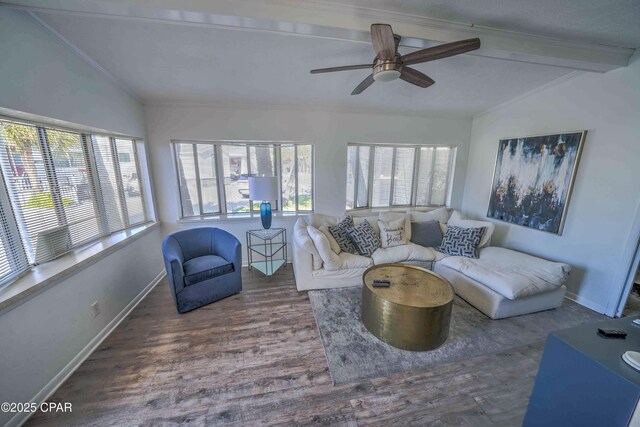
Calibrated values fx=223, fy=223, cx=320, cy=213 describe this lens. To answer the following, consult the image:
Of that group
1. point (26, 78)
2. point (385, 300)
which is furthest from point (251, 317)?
point (26, 78)

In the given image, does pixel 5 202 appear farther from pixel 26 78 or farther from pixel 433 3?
pixel 433 3

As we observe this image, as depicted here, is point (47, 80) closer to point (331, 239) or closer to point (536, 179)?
point (331, 239)

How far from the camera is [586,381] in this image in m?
0.85

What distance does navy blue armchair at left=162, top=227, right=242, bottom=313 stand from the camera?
2348mm

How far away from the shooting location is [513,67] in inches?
98.0

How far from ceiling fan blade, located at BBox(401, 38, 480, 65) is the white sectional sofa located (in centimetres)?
200

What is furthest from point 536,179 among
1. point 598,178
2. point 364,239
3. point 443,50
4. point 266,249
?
point 266,249

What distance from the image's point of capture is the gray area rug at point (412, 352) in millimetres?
1820

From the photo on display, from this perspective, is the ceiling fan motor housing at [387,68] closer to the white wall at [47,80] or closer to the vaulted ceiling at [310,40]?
the vaulted ceiling at [310,40]

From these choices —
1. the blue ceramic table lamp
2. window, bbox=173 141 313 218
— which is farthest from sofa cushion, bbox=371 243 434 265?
the blue ceramic table lamp

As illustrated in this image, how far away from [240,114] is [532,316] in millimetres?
4426

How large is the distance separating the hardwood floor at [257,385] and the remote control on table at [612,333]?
953mm

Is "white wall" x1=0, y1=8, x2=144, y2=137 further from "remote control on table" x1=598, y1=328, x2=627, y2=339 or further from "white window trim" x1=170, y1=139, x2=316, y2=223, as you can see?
"remote control on table" x1=598, y1=328, x2=627, y2=339

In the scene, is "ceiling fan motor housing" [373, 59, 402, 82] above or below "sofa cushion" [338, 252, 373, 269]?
above
